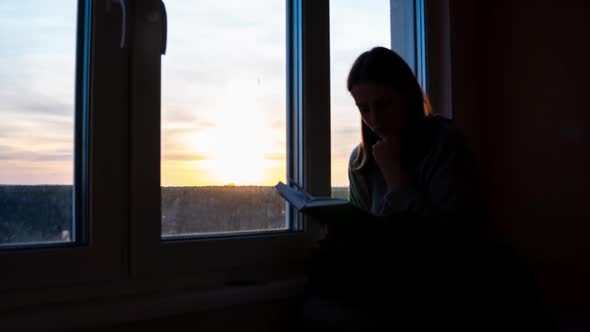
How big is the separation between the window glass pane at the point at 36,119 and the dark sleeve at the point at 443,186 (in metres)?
0.75

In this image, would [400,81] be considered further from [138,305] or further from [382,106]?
[138,305]

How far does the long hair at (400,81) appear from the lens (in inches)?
48.8

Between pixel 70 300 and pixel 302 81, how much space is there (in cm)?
84

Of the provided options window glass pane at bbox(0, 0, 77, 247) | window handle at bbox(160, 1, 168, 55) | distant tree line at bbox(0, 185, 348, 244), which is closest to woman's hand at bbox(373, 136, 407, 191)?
distant tree line at bbox(0, 185, 348, 244)

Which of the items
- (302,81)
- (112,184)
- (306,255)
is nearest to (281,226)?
(306,255)

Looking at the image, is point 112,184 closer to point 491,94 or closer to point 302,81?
point 302,81

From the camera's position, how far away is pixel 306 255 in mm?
1431

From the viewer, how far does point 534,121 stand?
1713mm

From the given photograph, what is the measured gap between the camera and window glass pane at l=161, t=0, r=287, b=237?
4.11 ft

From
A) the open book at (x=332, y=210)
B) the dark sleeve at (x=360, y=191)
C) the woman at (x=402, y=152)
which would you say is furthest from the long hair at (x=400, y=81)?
the open book at (x=332, y=210)

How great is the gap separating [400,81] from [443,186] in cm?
31

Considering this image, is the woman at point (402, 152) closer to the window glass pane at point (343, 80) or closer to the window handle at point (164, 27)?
the window glass pane at point (343, 80)

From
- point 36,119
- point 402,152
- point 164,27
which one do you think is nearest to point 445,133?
point 402,152

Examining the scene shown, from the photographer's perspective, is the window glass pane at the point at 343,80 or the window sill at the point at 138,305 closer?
the window sill at the point at 138,305
